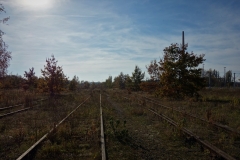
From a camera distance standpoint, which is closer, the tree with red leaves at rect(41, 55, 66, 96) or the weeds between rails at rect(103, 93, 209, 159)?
the weeds between rails at rect(103, 93, 209, 159)

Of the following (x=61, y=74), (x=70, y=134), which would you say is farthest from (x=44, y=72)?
(x=70, y=134)

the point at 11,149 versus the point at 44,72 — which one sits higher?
the point at 44,72

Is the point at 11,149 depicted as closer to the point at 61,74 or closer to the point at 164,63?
the point at 164,63

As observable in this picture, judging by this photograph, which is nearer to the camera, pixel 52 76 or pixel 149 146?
pixel 149 146

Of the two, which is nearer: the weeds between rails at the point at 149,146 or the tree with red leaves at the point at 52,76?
the weeds between rails at the point at 149,146

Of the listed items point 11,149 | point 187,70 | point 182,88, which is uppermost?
point 187,70

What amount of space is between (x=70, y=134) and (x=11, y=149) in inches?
89.6

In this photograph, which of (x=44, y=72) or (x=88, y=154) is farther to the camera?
(x=44, y=72)

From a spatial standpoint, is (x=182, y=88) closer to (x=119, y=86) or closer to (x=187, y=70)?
(x=187, y=70)

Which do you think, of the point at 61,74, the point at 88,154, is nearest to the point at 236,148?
the point at 88,154

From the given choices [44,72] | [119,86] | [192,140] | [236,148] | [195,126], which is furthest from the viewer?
[119,86]

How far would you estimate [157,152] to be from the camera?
6.83 metres

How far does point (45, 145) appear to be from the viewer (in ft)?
24.5

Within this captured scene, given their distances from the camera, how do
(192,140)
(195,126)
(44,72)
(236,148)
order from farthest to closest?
1. (44,72)
2. (195,126)
3. (192,140)
4. (236,148)
